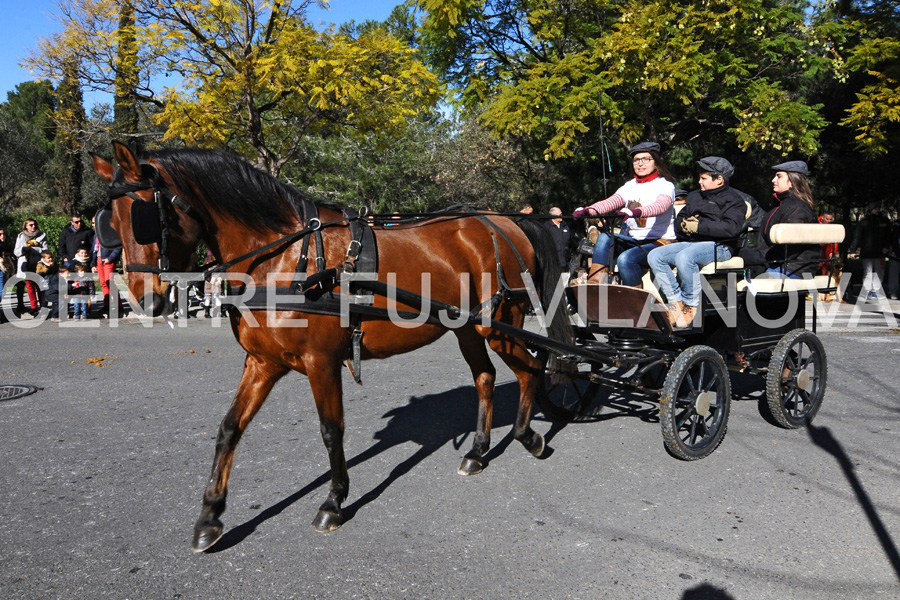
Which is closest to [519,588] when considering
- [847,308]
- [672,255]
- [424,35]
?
[672,255]

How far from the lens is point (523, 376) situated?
4961 mm

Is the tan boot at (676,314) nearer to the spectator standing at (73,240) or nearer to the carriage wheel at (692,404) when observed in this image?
the carriage wheel at (692,404)

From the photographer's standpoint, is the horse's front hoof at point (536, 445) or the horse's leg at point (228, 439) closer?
the horse's leg at point (228, 439)

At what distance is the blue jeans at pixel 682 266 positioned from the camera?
4863 mm

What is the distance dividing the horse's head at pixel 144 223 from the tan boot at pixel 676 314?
3.35 metres

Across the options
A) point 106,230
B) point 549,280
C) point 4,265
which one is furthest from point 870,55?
point 4,265

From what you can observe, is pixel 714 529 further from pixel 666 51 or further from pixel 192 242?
pixel 666 51

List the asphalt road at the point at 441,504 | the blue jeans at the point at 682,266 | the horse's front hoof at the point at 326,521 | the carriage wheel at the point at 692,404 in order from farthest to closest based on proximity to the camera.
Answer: the blue jeans at the point at 682,266
the carriage wheel at the point at 692,404
the horse's front hoof at the point at 326,521
the asphalt road at the point at 441,504

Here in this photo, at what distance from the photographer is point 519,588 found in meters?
3.04

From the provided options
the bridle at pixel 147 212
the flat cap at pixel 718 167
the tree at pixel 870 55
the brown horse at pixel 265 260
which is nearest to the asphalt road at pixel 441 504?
the brown horse at pixel 265 260

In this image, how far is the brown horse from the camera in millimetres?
3309

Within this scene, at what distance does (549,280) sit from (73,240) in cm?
1089

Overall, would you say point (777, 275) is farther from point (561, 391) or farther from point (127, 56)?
point (127, 56)

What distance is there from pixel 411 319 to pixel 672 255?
206 centimetres
